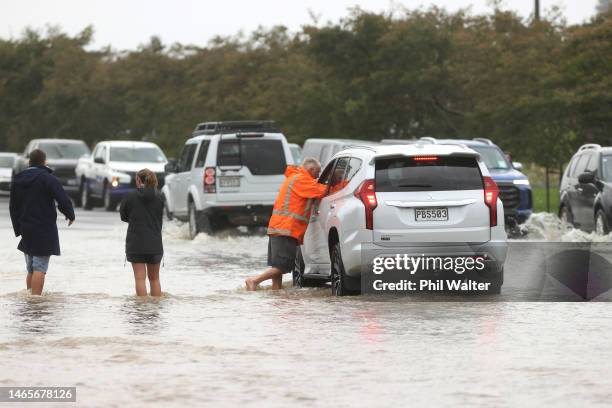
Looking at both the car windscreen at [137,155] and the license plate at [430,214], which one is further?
the car windscreen at [137,155]

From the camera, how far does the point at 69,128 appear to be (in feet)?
249

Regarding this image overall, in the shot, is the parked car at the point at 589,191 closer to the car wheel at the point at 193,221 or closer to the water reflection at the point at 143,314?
the car wheel at the point at 193,221

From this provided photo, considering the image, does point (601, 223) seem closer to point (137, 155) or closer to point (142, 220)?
point (142, 220)

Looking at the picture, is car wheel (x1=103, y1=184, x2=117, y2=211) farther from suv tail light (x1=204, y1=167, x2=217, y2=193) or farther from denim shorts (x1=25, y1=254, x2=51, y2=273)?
denim shorts (x1=25, y1=254, x2=51, y2=273)

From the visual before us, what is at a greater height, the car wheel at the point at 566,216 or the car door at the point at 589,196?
the car door at the point at 589,196

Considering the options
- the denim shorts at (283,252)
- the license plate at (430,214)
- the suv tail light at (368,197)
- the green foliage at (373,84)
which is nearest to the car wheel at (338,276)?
the suv tail light at (368,197)

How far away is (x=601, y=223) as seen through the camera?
24203 mm

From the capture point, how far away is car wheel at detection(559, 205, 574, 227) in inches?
1042

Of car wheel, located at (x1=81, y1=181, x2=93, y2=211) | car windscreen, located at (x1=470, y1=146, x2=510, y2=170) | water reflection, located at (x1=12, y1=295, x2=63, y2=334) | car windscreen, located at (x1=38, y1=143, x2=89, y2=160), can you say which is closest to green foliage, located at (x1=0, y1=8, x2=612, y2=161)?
car windscreen, located at (x1=470, y1=146, x2=510, y2=170)

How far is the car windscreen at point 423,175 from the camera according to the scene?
48.8 ft

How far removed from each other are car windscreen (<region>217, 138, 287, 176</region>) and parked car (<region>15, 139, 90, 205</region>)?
55.5 feet

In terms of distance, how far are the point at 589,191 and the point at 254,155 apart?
20.0 ft

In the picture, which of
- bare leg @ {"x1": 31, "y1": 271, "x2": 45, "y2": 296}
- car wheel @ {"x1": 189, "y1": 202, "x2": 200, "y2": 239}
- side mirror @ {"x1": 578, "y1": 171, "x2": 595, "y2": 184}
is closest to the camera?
bare leg @ {"x1": 31, "y1": 271, "x2": 45, "y2": 296}

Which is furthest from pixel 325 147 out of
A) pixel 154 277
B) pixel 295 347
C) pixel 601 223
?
pixel 295 347
